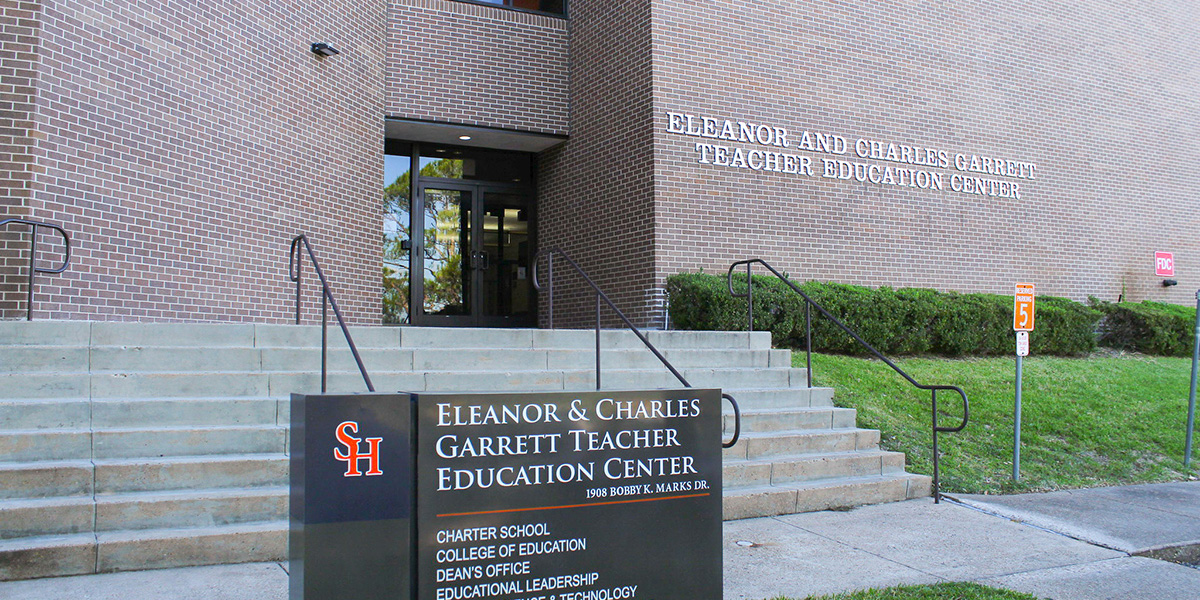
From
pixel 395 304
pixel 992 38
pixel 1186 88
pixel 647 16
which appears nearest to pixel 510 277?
pixel 395 304

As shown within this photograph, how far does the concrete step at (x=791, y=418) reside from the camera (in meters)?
7.54

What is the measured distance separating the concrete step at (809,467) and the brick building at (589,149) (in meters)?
4.41

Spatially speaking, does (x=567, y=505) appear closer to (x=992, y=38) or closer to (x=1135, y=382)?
(x=1135, y=382)

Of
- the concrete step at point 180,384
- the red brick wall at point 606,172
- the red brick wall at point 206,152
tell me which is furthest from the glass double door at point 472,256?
the concrete step at point 180,384

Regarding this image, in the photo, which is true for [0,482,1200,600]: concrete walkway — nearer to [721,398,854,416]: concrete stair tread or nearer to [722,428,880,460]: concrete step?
[722,428,880,460]: concrete step

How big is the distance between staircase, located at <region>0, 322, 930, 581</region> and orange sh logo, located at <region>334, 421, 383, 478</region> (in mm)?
2272

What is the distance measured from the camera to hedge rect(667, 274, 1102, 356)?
34.7ft

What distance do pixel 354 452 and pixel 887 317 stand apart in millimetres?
9374

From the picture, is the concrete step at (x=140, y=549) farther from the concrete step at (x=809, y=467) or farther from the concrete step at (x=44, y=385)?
the concrete step at (x=809, y=467)

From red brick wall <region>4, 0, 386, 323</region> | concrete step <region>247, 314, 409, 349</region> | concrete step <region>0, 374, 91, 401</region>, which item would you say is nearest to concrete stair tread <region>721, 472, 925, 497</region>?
concrete step <region>247, 314, 409, 349</region>

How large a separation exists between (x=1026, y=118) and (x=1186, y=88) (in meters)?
4.34

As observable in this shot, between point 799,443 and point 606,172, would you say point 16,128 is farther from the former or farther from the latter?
point 799,443

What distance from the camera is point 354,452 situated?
3.18 meters

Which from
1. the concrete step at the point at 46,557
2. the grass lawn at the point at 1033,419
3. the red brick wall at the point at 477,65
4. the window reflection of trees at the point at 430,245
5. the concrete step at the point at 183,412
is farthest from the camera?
the window reflection of trees at the point at 430,245
